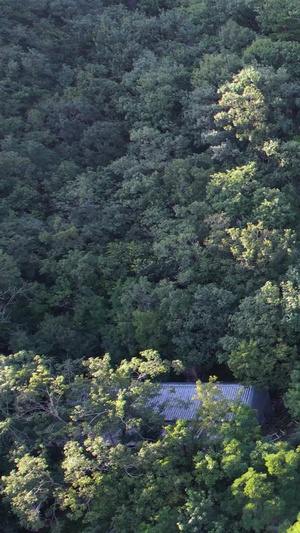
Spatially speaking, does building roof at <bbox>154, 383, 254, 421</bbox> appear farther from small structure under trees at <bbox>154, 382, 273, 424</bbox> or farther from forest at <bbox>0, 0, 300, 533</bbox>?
forest at <bbox>0, 0, 300, 533</bbox>

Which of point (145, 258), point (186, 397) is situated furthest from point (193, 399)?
point (145, 258)

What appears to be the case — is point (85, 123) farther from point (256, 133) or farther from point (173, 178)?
point (256, 133)

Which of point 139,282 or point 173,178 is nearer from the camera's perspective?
point 139,282

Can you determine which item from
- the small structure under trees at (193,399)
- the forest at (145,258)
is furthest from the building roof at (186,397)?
the forest at (145,258)

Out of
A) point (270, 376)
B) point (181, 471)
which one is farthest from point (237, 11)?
point (181, 471)

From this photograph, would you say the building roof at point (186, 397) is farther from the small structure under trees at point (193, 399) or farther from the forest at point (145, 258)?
the forest at point (145, 258)
